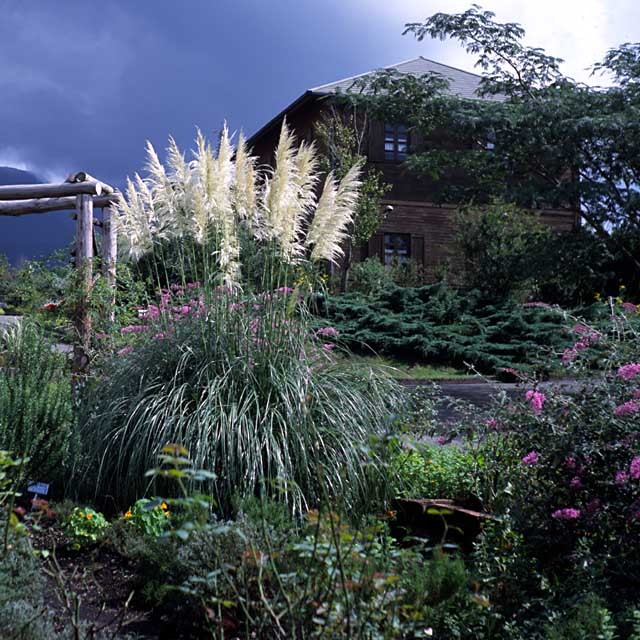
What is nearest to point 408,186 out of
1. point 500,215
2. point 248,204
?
point 500,215

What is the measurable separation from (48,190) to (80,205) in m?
0.47

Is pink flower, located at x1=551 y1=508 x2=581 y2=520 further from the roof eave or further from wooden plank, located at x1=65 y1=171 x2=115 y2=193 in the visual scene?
the roof eave

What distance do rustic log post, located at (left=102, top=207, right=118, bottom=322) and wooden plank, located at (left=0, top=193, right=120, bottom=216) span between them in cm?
17

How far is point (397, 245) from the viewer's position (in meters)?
25.3

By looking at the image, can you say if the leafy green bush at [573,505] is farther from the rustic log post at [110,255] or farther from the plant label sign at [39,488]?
the rustic log post at [110,255]

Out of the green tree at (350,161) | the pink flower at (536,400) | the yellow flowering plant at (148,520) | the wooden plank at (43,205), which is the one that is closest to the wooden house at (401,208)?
the green tree at (350,161)

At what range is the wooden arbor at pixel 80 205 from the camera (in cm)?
845

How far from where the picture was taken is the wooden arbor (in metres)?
8.45

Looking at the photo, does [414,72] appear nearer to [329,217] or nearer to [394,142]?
[394,142]

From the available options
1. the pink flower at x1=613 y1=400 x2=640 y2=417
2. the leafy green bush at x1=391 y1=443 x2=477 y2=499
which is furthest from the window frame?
the pink flower at x1=613 y1=400 x2=640 y2=417

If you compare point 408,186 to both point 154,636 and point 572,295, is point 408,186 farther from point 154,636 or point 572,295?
point 154,636

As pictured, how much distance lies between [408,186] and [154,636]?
2343 centimetres

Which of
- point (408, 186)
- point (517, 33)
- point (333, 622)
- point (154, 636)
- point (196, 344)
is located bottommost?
point (154, 636)

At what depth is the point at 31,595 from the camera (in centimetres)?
291
